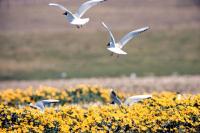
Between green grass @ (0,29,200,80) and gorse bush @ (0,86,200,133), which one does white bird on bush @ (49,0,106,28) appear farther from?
green grass @ (0,29,200,80)

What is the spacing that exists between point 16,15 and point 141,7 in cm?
595

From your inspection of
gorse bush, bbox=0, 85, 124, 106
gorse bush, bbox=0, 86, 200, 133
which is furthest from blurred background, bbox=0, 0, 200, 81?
gorse bush, bbox=0, 86, 200, 133

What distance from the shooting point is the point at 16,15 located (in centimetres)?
3972

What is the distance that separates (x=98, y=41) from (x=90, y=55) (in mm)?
2235

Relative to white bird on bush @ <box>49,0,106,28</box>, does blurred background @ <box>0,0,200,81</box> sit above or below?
above

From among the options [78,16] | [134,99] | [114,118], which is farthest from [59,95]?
[114,118]

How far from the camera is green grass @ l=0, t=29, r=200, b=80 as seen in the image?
31.0m

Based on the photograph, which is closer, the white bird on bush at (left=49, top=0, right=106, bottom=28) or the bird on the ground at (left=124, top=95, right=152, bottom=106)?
the bird on the ground at (left=124, top=95, right=152, bottom=106)

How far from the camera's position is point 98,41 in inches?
1428

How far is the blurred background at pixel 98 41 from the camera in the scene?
103ft

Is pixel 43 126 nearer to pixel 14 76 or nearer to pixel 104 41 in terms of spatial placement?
pixel 14 76

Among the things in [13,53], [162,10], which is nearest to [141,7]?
[162,10]

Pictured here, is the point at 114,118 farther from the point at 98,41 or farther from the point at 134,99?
the point at 98,41

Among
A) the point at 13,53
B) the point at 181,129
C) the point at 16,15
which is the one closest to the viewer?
the point at 181,129
